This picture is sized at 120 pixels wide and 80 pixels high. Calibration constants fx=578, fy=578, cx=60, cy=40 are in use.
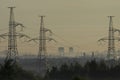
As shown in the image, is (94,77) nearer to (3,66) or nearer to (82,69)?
(82,69)

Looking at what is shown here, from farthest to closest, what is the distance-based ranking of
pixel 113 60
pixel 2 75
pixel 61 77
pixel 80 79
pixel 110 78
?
pixel 113 60 → pixel 61 77 → pixel 110 78 → pixel 2 75 → pixel 80 79

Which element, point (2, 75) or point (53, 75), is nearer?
point (2, 75)

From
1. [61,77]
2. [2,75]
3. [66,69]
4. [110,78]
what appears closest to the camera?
[2,75]

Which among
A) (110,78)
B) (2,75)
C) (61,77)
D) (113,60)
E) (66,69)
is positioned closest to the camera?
(2,75)

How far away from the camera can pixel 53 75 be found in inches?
2539

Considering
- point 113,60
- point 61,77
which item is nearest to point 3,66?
point 61,77

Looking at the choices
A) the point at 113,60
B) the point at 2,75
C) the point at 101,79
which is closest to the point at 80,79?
the point at 2,75

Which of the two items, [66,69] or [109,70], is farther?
[66,69]

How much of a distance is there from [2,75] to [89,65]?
92.5 feet

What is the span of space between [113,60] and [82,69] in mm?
18628

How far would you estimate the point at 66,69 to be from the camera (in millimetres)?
67938

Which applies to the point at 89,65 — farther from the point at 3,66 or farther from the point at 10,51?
the point at 3,66

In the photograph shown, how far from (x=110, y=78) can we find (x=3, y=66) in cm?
1762

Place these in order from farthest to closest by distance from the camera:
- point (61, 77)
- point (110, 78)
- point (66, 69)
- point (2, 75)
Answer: point (66, 69)
point (61, 77)
point (110, 78)
point (2, 75)
